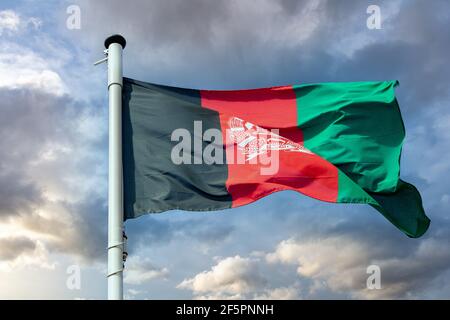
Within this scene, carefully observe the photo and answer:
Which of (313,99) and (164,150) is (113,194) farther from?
(313,99)

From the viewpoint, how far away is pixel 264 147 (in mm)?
13039

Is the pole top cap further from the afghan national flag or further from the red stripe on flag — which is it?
the red stripe on flag

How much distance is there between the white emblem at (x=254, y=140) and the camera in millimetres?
12945

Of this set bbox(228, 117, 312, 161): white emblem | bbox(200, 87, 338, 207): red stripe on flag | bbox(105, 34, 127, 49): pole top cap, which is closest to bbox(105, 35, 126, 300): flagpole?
bbox(105, 34, 127, 49): pole top cap

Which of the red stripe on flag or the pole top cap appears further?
the red stripe on flag

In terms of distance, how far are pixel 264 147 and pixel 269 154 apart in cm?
21

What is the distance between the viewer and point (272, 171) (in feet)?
41.6

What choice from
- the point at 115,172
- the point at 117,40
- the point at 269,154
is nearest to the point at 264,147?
the point at 269,154

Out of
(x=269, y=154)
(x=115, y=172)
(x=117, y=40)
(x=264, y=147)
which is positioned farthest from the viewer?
(x=264, y=147)

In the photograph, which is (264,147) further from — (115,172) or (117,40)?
(117,40)

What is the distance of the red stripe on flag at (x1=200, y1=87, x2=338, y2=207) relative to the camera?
1250 centimetres

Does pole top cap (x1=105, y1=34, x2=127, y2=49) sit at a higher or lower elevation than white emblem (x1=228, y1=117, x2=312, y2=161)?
higher

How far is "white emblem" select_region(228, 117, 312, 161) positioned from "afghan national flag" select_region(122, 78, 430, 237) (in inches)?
0.9
